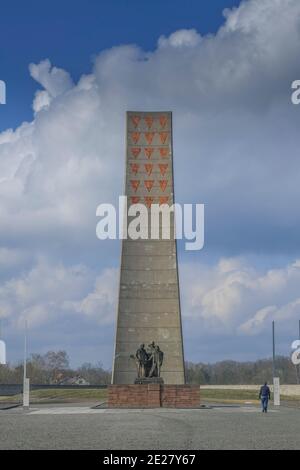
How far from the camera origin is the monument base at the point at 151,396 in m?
42.0

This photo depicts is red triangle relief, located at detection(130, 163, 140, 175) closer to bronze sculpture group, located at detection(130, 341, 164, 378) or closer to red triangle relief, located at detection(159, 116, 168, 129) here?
red triangle relief, located at detection(159, 116, 168, 129)

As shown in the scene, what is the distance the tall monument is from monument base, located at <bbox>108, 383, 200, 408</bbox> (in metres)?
12.1

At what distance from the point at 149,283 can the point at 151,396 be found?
48.5ft

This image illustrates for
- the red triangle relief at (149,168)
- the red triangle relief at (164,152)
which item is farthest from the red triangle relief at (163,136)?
the red triangle relief at (149,168)

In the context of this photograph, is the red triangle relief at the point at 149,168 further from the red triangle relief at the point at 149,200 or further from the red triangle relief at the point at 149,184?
the red triangle relief at the point at 149,200

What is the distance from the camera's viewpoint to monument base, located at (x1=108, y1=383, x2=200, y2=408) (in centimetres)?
4200

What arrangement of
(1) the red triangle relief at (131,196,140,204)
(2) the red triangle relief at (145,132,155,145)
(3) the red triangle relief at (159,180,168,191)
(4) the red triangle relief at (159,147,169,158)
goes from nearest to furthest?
(1) the red triangle relief at (131,196,140,204), (3) the red triangle relief at (159,180,168,191), (4) the red triangle relief at (159,147,169,158), (2) the red triangle relief at (145,132,155,145)

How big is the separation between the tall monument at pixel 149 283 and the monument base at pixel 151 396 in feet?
39.5

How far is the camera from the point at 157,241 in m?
56.9

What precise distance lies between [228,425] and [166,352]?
29.3 m

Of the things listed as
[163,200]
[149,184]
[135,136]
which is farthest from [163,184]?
[135,136]

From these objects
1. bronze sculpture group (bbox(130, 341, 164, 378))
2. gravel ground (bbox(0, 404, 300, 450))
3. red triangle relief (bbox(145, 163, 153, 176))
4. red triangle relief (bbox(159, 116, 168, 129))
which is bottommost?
gravel ground (bbox(0, 404, 300, 450))

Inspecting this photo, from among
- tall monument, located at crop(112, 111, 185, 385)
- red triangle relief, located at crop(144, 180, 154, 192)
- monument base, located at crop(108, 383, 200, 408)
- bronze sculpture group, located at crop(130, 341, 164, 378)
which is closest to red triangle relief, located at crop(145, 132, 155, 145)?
tall monument, located at crop(112, 111, 185, 385)

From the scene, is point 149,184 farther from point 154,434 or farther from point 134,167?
point 154,434
